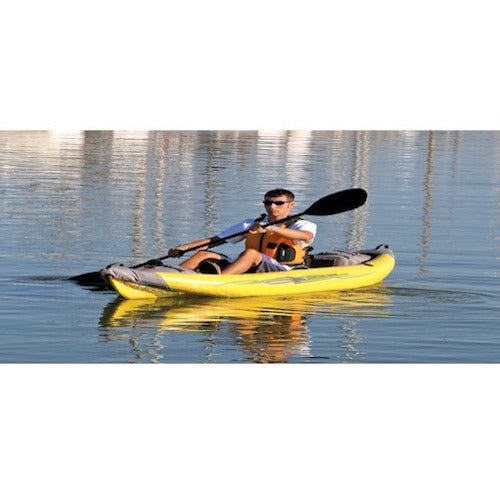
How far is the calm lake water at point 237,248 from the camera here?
10914 millimetres

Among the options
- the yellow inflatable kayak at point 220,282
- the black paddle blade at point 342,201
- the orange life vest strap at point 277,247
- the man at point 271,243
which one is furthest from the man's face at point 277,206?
the black paddle blade at point 342,201

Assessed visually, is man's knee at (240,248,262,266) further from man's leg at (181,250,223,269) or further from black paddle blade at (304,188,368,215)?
black paddle blade at (304,188,368,215)

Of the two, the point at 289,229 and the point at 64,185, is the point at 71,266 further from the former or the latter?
the point at 64,185

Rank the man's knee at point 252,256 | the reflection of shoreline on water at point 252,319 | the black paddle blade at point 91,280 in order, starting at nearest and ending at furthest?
the reflection of shoreline on water at point 252,319 < the man's knee at point 252,256 < the black paddle blade at point 91,280

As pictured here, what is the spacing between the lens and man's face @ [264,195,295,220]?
42.3 ft

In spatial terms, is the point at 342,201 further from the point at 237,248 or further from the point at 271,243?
the point at 237,248

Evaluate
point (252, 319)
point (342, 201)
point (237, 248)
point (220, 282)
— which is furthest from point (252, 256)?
point (237, 248)

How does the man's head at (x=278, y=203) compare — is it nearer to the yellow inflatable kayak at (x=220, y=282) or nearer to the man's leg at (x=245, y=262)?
the man's leg at (x=245, y=262)

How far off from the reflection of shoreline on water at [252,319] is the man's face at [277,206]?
683mm

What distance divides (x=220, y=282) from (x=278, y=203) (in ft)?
2.76

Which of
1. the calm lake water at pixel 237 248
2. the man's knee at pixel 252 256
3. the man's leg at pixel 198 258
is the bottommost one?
the calm lake water at pixel 237 248

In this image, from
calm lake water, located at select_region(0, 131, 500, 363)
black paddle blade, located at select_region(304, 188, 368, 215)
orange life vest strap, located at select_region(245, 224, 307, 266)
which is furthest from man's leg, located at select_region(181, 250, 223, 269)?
black paddle blade, located at select_region(304, 188, 368, 215)
